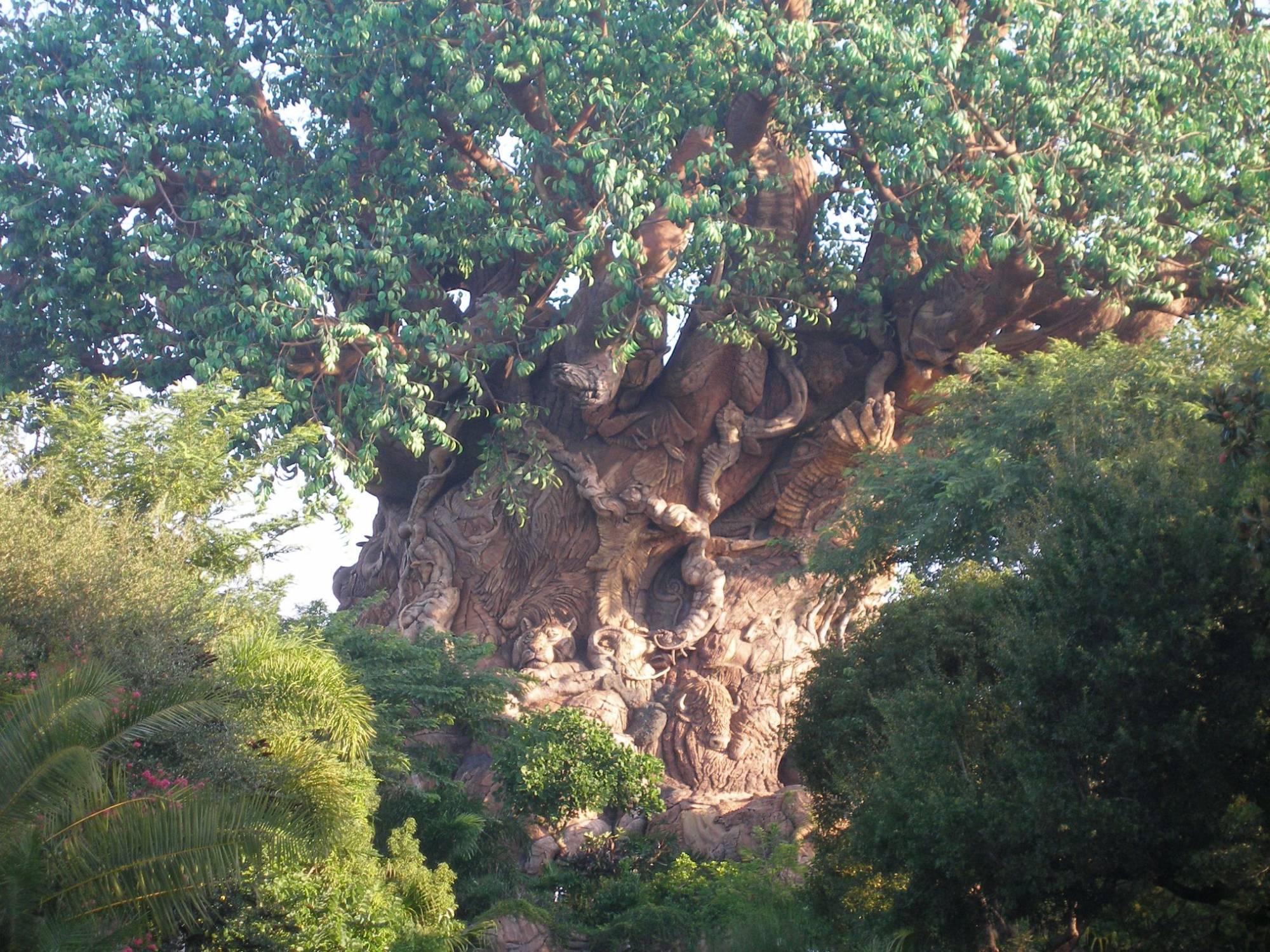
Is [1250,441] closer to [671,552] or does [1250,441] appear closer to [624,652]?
[624,652]

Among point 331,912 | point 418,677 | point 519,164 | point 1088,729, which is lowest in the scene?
point 331,912

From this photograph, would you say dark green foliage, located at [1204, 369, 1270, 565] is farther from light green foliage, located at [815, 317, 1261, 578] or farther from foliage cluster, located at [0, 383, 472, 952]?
foliage cluster, located at [0, 383, 472, 952]

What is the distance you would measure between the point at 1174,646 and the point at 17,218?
12.1 metres

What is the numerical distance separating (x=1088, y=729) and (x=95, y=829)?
223 inches

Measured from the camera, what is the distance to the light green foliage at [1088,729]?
7043 mm

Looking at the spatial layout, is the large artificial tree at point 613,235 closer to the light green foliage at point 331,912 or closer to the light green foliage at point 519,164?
the light green foliage at point 519,164

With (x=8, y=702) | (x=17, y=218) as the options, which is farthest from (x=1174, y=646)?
(x=17, y=218)

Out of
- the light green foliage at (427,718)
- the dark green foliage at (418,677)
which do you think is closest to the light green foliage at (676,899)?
the light green foliage at (427,718)

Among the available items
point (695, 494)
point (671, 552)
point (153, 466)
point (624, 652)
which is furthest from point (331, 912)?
point (695, 494)

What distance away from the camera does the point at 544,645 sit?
52.6 feet

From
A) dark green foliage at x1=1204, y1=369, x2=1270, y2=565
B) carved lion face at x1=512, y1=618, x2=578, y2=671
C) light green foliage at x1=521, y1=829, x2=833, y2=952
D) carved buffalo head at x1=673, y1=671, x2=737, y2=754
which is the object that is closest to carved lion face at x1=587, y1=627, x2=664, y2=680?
carved lion face at x1=512, y1=618, x2=578, y2=671

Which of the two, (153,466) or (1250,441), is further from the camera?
(153,466)

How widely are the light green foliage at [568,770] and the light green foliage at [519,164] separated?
10.7 ft

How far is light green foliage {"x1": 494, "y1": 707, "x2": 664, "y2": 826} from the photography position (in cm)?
1319
